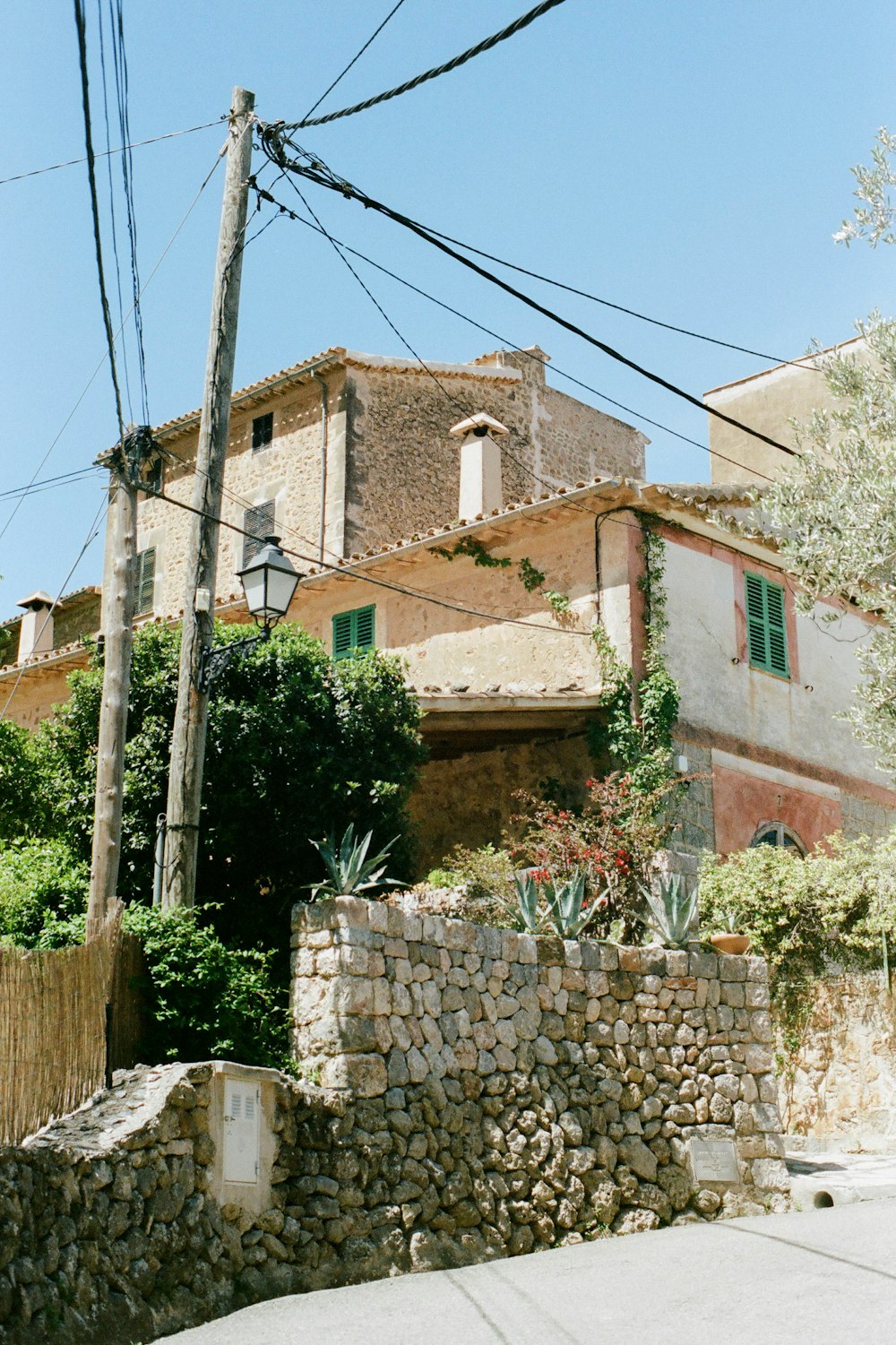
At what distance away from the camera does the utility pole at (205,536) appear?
405 inches

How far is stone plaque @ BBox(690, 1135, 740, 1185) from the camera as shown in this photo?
11445 mm

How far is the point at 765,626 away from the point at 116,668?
10.6 meters

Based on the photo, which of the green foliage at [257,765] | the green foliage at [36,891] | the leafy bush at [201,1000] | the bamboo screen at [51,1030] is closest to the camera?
the bamboo screen at [51,1030]

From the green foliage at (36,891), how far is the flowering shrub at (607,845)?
4114mm

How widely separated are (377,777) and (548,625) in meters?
5.61

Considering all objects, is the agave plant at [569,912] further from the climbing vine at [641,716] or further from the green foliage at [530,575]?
the green foliage at [530,575]

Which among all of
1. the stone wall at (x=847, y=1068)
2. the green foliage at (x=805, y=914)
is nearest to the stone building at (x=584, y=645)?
the green foliage at (x=805, y=914)

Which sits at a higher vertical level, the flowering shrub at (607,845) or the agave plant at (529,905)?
the flowering shrub at (607,845)

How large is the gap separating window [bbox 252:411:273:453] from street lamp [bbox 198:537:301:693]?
50.5ft

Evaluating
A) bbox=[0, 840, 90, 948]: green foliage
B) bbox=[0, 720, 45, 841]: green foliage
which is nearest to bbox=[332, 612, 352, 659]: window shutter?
bbox=[0, 720, 45, 841]: green foliage

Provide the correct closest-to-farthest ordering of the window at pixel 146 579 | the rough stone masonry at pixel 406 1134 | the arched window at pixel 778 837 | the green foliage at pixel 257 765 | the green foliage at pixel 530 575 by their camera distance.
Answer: the rough stone masonry at pixel 406 1134 < the green foliage at pixel 257 765 < the arched window at pixel 778 837 < the green foliage at pixel 530 575 < the window at pixel 146 579

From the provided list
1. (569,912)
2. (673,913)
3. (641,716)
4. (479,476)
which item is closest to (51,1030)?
(569,912)

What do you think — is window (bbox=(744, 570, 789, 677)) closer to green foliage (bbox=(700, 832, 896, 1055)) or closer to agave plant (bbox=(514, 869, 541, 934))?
green foliage (bbox=(700, 832, 896, 1055))

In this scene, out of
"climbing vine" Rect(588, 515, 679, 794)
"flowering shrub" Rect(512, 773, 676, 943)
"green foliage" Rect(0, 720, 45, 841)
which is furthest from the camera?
"climbing vine" Rect(588, 515, 679, 794)
